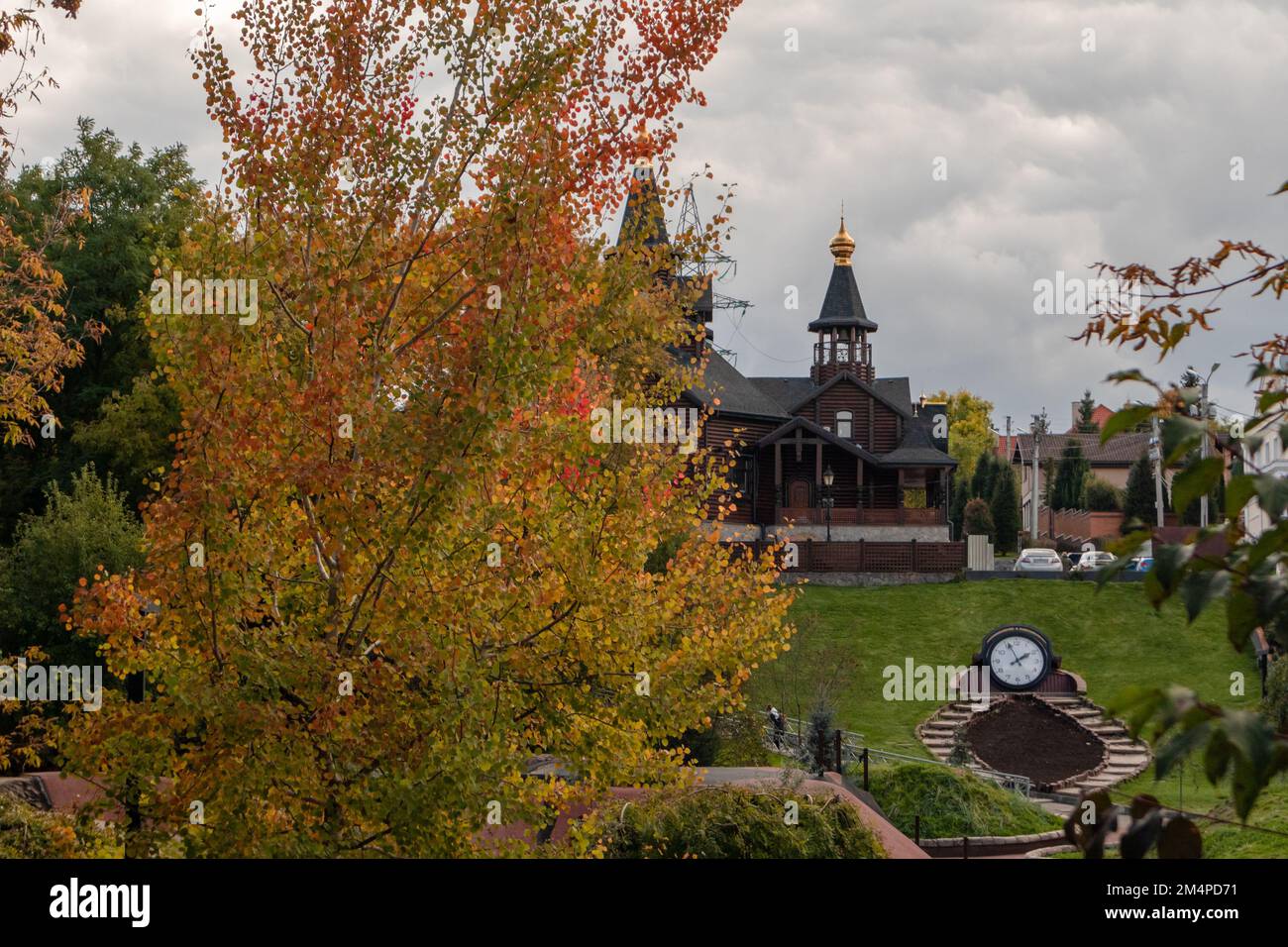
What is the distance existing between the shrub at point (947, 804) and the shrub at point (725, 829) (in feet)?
25.1

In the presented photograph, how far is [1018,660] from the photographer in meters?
30.4

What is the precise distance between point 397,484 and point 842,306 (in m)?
50.6

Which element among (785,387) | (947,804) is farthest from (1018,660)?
(785,387)

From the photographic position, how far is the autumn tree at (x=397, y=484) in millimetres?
7289

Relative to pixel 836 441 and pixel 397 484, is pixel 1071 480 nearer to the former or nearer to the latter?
pixel 836 441

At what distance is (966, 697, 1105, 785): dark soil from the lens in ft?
92.6

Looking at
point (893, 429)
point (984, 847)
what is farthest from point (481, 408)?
point (893, 429)

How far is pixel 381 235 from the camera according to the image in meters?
8.48

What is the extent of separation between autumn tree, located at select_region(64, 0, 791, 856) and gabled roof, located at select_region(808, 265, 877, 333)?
48.1 meters

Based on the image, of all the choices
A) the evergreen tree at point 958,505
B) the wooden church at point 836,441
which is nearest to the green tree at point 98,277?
the wooden church at point 836,441

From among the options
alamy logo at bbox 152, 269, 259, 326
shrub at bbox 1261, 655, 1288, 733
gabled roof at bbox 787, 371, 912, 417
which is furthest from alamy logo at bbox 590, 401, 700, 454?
gabled roof at bbox 787, 371, 912, 417

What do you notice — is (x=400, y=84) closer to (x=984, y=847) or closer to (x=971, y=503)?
(x=984, y=847)

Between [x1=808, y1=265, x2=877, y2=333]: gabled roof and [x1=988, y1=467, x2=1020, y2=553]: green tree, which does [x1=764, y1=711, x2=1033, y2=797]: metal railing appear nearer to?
[x1=808, y1=265, x2=877, y2=333]: gabled roof

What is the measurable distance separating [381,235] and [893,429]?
156ft
